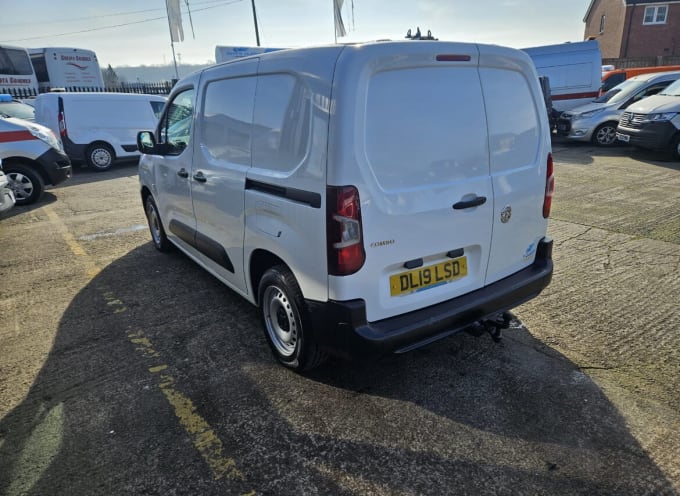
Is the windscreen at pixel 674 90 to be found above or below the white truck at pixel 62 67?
below

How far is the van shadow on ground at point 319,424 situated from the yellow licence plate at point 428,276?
2.29ft

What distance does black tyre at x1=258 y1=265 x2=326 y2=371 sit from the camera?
8.58ft

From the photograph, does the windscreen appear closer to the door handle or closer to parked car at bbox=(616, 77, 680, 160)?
parked car at bbox=(616, 77, 680, 160)

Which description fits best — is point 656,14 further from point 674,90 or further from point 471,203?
point 471,203

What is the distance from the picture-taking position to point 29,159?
7.89 metres

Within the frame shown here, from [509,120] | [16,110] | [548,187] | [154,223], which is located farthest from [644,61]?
[154,223]

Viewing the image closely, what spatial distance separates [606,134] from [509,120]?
11.2m

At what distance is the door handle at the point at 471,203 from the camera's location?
248 centimetres

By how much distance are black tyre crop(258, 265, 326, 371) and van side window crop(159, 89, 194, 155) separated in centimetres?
162

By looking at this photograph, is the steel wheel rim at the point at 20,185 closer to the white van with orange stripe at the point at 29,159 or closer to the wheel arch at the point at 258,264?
the white van with orange stripe at the point at 29,159

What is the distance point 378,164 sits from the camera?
223 centimetres

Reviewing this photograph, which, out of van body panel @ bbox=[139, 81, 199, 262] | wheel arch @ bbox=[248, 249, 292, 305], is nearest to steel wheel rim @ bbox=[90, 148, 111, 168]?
van body panel @ bbox=[139, 81, 199, 262]

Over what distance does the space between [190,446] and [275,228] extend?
1.25 metres

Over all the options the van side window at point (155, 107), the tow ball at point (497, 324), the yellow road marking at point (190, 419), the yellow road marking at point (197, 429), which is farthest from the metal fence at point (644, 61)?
the yellow road marking at point (197, 429)
